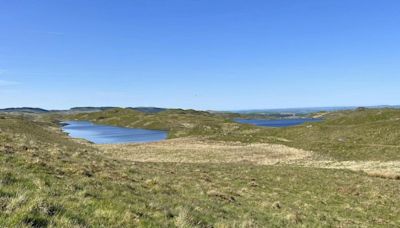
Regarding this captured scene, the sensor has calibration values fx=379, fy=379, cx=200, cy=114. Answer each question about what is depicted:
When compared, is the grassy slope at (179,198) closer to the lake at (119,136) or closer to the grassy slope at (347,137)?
the grassy slope at (347,137)

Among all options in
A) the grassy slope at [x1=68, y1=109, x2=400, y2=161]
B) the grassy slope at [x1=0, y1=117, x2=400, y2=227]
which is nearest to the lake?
the grassy slope at [x1=68, y1=109, x2=400, y2=161]

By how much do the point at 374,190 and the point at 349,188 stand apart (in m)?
1.65

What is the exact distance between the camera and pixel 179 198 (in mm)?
17297

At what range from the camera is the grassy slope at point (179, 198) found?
9758 millimetres

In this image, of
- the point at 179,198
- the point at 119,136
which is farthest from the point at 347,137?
the point at 119,136

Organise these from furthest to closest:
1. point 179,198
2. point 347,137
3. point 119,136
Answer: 1. point 119,136
2. point 347,137
3. point 179,198

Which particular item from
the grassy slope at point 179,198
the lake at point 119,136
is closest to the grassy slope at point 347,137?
the lake at point 119,136

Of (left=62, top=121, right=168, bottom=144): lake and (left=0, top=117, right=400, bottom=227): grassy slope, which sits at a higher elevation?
(left=0, top=117, right=400, bottom=227): grassy slope

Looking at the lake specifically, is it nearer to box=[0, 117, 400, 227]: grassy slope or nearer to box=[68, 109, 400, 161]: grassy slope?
box=[68, 109, 400, 161]: grassy slope

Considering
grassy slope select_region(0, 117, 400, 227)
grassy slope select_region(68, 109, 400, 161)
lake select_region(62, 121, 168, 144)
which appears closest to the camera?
grassy slope select_region(0, 117, 400, 227)

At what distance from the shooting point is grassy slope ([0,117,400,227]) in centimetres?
976

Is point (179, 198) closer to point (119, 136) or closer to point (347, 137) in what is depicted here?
point (347, 137)

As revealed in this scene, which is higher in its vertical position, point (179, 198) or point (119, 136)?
point (179, 198)

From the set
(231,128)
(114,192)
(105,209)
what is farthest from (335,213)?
(231,128)
